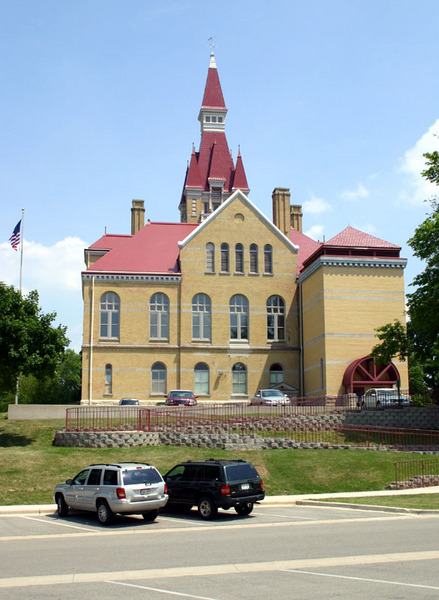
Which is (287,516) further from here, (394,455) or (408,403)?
(408,403)

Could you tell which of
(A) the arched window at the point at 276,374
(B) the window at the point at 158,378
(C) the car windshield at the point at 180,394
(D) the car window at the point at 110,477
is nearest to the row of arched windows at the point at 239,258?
(A) the arched window at the point at 276,374

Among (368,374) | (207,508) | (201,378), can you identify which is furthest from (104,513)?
Result: (201,378)

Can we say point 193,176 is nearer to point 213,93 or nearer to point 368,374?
point 213,93

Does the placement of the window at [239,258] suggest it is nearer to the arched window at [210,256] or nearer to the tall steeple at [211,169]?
the arched window at [210,256]

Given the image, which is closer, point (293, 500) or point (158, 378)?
point (293, 500)

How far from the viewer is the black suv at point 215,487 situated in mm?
19594

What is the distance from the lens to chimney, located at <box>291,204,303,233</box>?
68375 mm

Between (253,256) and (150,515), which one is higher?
(253,256)

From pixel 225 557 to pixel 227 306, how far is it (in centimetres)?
4087

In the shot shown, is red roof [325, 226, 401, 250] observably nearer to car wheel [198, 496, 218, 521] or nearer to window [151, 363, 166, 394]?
window [151, 363, 166, 394]

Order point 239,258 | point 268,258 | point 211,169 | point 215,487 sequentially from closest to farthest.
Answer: point 215,487 < point 239,258 < point 268,258 < point 211,169

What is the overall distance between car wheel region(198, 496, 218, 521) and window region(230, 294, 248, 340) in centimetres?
3360

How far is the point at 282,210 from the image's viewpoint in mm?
58844

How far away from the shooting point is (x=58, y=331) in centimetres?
3441
